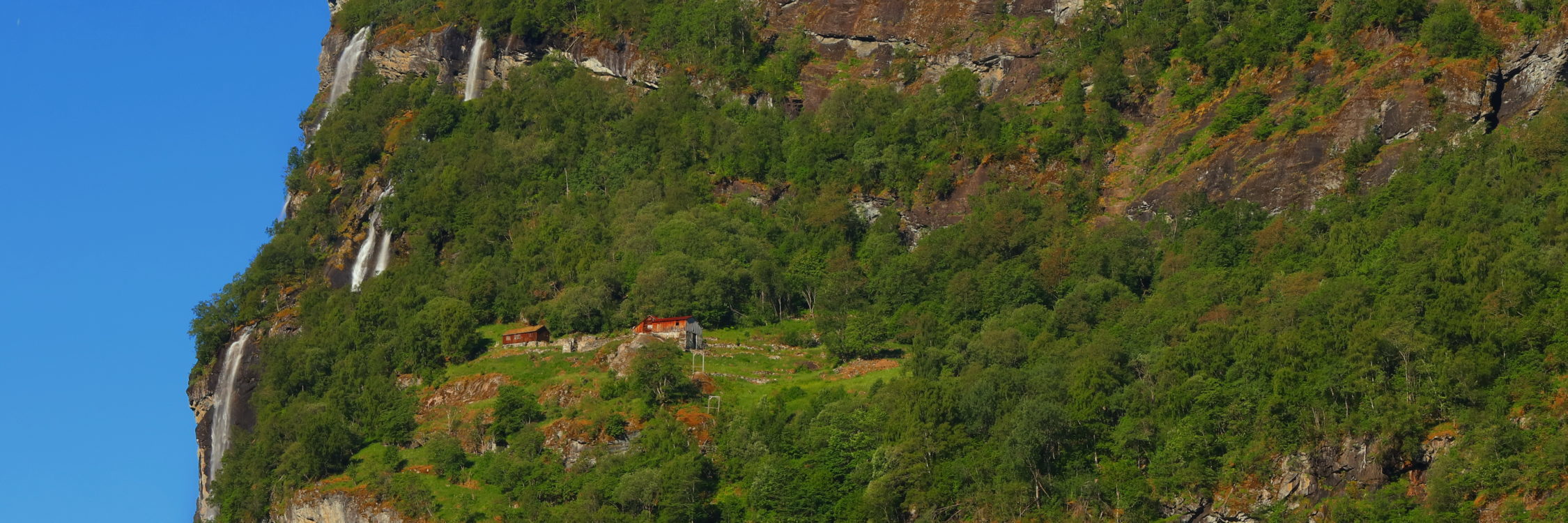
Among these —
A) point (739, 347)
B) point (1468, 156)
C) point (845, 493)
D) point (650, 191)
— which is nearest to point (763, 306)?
point (739, 347)

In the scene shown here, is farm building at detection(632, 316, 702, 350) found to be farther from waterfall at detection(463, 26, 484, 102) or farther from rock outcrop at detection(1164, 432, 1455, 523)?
waterfall at detection(463, 26, 484, 102)

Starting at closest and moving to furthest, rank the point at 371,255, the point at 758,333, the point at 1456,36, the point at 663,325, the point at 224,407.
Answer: the point at 1456,36 < the point at 663,325 < the point at 758,333 < the point at 224,407 < the point at 371,255

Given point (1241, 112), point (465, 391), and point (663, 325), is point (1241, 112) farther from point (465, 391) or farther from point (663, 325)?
point (465, 391)

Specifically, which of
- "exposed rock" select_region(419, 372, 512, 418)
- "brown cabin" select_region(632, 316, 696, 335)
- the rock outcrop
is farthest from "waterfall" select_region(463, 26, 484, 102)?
the rock outcrop

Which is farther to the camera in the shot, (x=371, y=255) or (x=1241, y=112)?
(x=371, y=255)

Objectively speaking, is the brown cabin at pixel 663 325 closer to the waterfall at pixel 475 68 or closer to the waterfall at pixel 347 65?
the waterfall at pixel 475 68

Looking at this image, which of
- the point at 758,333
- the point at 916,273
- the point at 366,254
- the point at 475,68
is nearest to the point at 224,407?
the point at 366,254
